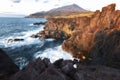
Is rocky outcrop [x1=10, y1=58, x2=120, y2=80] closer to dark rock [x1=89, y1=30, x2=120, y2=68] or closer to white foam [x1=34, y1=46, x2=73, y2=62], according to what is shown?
dark rock [x1=89, y1=30, x2=120, y2=68]

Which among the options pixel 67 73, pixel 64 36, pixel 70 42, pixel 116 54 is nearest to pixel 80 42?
pixel 70 42

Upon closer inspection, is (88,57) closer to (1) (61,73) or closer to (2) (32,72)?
(1) (61,73)

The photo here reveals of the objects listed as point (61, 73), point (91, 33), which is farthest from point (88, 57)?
point (61, 73)

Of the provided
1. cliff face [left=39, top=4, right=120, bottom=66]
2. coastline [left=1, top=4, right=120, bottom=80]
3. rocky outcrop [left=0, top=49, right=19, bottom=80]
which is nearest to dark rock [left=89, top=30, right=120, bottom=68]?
coastline [left=1, top=4, right=120, bottom=80]

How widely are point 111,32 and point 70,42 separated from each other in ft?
50.4

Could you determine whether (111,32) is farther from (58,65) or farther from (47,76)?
(47,76)

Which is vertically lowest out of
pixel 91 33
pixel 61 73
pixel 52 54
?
pixel 52 54

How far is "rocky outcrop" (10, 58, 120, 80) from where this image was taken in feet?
71.4

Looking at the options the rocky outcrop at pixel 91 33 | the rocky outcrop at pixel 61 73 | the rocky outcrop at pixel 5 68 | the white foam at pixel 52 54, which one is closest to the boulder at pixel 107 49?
the rocky outcrop at pixel 91 33

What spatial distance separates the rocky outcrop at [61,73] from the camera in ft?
71.4

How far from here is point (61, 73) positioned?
73.4 ft

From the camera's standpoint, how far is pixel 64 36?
255ft

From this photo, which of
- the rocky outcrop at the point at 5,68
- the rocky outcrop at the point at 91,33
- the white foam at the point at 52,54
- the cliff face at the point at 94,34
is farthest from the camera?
the rocky outcrop at the point at 91,33

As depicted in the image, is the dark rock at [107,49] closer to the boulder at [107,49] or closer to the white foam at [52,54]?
the boulder at [107,49]
